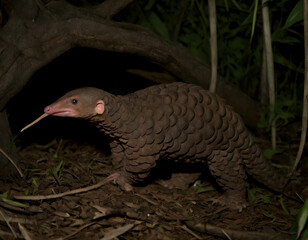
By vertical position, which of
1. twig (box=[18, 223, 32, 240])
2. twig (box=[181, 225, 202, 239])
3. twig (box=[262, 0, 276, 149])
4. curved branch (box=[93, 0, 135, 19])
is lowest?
twig (box=[181, 225, 202, 239])

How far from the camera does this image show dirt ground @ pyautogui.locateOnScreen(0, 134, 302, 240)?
221cm

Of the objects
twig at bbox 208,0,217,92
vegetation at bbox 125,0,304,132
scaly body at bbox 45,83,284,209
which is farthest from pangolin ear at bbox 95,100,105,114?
vegetation at bbox 125,0,304,132

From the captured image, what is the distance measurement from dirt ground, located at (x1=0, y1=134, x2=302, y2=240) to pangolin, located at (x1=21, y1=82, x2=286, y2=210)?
0.17 m

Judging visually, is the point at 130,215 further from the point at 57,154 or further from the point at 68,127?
the point at 68,127

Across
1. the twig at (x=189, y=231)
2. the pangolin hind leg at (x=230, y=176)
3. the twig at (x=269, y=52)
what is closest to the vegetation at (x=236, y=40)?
the twig at (x=269, y=52)

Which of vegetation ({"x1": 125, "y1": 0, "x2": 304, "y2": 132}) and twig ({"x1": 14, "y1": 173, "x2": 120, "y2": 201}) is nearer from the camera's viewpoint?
twig ({"x1": 14, "y1": 173, "x2": 120, "y2": 201})

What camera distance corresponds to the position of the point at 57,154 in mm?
3160

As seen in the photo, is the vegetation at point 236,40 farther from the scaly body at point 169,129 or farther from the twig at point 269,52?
the scaly body at point 169,129

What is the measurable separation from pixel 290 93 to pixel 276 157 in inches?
35.2

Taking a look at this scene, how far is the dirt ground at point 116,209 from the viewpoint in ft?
7.24

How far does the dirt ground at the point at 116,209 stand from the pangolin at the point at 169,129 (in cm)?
17

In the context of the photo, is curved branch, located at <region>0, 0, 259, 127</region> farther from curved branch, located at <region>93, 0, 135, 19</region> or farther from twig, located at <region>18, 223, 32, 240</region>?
twig, located at <region>18, 223, 32, 240</region>

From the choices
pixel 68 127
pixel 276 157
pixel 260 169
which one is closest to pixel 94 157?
pixel 68 127

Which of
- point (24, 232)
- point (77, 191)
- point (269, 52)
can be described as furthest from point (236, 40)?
point (24, 232)
